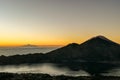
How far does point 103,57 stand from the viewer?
176000 millimetres

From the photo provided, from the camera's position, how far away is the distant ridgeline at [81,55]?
171 m

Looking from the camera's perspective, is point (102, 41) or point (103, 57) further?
point (102, 41)

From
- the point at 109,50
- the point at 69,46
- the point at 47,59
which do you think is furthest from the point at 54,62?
the point at 109,50

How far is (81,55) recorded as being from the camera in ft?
588

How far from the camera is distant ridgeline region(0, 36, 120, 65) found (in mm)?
170750

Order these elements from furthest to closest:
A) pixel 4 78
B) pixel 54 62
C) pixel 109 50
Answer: pixel 109 50 → pixel 54 62 → pixel 4 78

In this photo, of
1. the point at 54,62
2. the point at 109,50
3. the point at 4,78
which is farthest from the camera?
the point at 109,50

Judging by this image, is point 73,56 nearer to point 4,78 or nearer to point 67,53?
point 67,53

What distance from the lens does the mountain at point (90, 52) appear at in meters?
175

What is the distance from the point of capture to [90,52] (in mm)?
180375

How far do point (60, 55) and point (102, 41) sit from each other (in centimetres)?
3031

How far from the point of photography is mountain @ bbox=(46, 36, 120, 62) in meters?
175

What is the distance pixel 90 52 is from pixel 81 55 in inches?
241

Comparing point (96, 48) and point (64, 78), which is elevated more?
point (96, 48)
